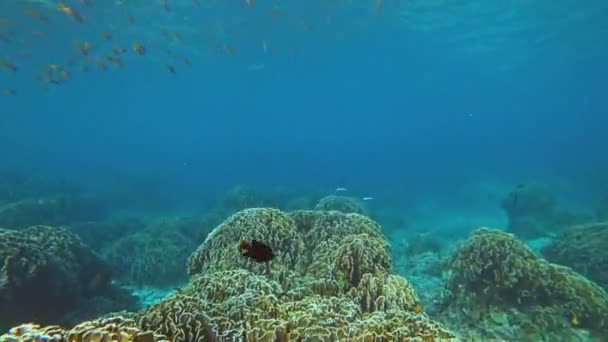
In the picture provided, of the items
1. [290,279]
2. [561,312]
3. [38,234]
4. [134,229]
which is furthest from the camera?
[134,229]

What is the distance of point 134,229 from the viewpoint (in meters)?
20.4

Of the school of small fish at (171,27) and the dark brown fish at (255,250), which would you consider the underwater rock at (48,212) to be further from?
the dark brown fish at (255,250)

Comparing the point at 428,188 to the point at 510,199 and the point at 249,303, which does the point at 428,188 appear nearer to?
the point at 510,199

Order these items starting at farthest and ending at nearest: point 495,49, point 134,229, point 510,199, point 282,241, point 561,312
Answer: point 495,49, point 510,199, point 134,229, point 282,241, point 561,312

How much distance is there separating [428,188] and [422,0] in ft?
72.8

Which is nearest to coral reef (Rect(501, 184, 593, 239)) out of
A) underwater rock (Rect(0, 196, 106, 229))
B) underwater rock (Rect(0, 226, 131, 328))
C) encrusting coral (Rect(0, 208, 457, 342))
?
encrusting coral (Rect(0, 208, 457, 342))

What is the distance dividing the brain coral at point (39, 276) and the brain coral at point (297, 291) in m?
3.56

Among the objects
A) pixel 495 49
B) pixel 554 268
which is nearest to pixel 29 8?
pixel 554 268

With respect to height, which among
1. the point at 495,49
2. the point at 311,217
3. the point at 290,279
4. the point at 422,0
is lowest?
the point at 290,279

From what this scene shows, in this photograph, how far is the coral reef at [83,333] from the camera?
3.07m

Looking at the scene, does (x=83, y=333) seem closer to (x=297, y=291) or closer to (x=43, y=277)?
(x=297, y=291)

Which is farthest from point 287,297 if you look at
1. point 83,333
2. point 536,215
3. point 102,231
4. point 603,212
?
point 603,212

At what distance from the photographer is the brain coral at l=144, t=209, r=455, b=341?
4.62m

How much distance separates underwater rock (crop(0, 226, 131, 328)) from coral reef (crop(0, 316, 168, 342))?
6.14 m
